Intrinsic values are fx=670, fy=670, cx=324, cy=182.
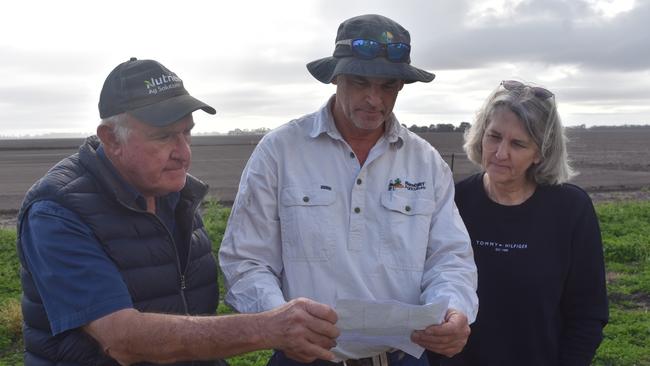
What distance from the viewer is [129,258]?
2.47m

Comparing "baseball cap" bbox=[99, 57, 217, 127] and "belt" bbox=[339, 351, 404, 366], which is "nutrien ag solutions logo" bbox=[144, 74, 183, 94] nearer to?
"baseball cap" bbox=[99, 57, 217, 127]

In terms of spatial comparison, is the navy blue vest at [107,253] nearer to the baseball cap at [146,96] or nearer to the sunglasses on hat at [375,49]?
the baseball cap at [146,96]

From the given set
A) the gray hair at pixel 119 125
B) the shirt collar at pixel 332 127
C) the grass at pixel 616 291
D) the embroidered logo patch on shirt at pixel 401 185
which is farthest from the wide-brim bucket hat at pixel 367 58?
the grass at pixel 616 291

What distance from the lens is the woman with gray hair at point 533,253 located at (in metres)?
3.21

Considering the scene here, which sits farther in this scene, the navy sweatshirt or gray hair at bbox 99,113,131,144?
the navy sweatshirt

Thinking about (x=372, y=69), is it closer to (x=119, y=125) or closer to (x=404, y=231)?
(x=404, y=231)

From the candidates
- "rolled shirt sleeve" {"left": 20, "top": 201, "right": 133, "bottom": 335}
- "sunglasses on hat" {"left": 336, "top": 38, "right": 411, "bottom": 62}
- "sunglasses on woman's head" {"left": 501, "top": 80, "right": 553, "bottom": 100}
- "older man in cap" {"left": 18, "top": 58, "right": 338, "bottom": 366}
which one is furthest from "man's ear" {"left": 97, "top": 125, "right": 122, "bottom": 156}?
"sunglasses on woman's head" {"left": 501, "top": 80, "right": 553, "bottom": 100}

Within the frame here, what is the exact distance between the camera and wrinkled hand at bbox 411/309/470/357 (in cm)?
256

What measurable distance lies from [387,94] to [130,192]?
116 centimetres

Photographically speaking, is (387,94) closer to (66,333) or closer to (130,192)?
(130,192)

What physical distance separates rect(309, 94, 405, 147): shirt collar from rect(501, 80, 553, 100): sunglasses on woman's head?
2.31 feet

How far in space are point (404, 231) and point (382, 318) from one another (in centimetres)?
50

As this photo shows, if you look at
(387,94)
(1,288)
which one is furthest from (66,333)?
(1,288)

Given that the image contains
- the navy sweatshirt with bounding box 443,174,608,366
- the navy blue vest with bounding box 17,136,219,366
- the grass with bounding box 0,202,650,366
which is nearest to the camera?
the navy blue vest with bounding box 17,136,219,366
